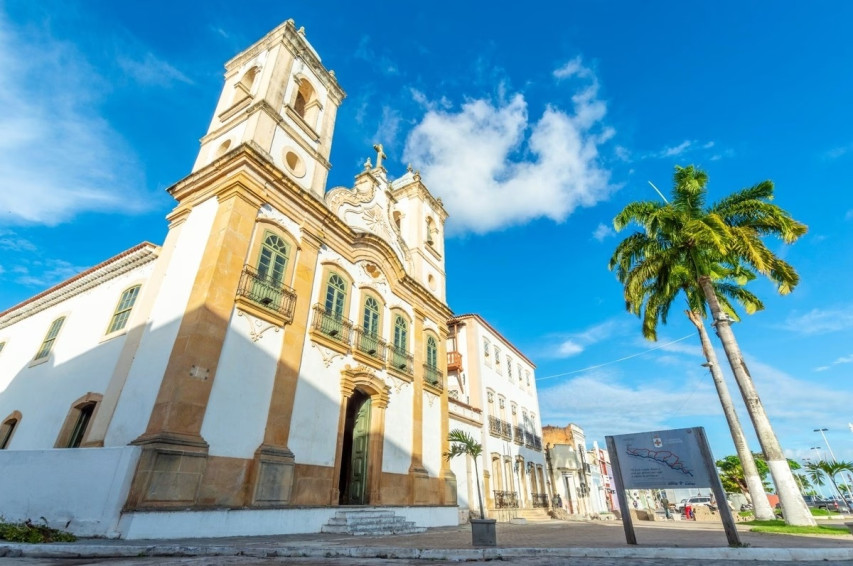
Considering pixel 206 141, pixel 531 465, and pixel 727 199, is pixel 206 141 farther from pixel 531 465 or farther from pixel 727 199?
pixel 531 465

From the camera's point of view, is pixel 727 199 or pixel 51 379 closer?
pixel 51 379

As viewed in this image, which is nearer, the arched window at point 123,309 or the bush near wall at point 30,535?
the bush near wall at point 30,535

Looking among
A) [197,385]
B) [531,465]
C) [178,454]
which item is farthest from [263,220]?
[531,465]

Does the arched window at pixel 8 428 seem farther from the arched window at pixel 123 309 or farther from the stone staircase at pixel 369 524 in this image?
the stone staircase at pixel 369 524

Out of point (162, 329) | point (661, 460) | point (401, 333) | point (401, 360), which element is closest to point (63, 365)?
point (162, 329)

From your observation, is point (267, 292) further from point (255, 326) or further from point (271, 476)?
point (271, 476)

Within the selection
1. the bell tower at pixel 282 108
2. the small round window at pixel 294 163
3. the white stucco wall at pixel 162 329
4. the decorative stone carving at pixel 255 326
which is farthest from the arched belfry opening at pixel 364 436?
the small round window at pixel 294 163

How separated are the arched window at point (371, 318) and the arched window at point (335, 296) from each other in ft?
3.99

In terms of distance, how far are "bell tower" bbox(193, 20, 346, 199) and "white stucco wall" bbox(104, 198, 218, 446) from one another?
9.16ft

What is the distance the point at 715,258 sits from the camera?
15914 mm

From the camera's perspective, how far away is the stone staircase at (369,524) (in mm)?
10180

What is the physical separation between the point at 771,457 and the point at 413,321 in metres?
12.7

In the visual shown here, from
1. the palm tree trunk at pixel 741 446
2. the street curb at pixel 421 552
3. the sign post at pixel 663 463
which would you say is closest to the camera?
the street curb at pixel 421 552

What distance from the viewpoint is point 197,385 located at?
913 centimetres
